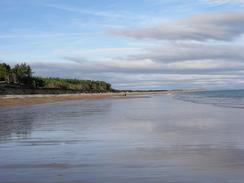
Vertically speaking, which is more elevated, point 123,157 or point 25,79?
point 25,79

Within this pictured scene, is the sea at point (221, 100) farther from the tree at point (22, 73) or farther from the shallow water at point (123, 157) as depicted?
the tree at point (22, 73)

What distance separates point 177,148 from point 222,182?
13.5 ft

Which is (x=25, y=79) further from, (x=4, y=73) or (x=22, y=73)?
(x=4, y=73)

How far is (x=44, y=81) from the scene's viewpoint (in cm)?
14612

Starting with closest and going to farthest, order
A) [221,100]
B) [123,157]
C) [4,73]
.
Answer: [123,157] < [221,100] < [4,73]

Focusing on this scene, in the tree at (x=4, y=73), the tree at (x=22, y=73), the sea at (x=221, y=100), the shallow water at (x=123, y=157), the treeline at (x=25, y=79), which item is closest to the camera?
the shallow water at (x=123, y=157)

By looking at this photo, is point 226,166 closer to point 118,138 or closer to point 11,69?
point 118,138

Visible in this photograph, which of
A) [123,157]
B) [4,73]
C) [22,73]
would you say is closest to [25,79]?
[22,73]

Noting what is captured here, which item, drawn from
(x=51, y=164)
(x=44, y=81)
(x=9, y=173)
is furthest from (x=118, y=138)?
(x=44, y=81)

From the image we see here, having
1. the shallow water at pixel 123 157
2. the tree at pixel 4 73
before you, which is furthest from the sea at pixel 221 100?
the tree at pixel 4 73

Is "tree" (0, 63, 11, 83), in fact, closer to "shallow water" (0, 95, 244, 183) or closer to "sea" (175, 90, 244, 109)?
"sea" (175, 90, 244, 109)

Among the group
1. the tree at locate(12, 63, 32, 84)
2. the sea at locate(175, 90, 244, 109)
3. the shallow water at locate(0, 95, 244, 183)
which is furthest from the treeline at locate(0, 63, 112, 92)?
the shallow water at locate(0, 95, 244, 183)

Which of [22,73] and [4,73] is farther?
[22,73]

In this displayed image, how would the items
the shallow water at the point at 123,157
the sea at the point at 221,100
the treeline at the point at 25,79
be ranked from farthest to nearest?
the treeline at the point at 25,79, the sea at the point at 221,100, the shallow water at the point at 123,157
